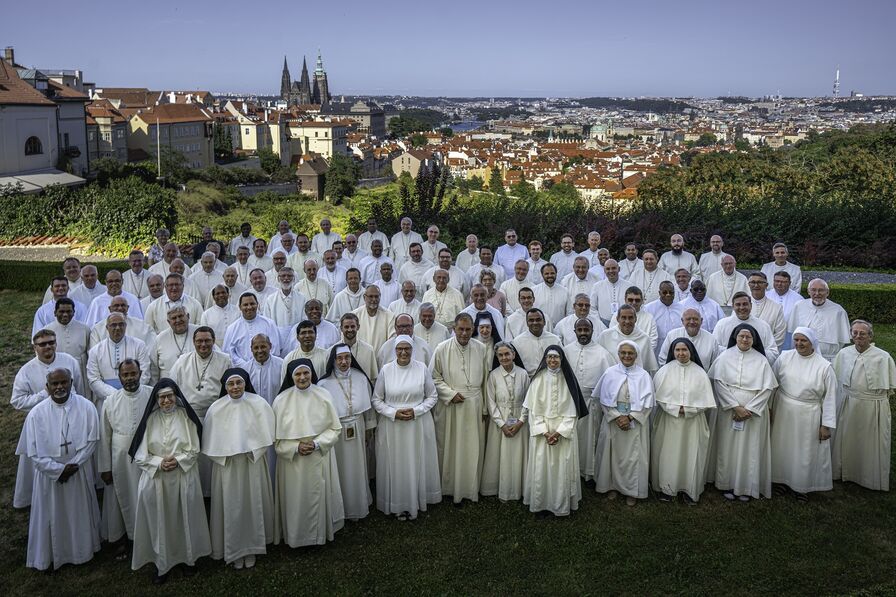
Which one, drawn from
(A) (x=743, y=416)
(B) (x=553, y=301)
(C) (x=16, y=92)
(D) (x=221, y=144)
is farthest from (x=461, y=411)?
(D) (x=221, y=144)

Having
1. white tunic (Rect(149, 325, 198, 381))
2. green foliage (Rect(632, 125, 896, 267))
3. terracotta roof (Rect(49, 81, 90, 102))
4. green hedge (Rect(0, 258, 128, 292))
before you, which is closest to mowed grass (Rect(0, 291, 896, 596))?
white tunic (Rect(149, 325, 198, 381))

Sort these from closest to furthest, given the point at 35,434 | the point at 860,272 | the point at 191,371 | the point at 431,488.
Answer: the point at 35,434, the point at 191,371, the point at 431,488, the point at 860,272

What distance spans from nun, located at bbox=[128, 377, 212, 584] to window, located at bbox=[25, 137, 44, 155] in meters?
39.0

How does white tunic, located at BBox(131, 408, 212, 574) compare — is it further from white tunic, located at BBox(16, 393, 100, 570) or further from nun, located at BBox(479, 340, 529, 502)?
nun, located at BBox(479, 340, 529, 502)

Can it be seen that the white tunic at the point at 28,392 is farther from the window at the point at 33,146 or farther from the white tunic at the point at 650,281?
the window at the point at 33,146

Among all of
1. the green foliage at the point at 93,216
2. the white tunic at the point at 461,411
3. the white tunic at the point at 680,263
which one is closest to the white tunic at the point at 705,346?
the white tunic at the point at 461,411

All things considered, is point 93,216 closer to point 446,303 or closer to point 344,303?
point 344,303

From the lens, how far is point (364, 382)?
6562mm

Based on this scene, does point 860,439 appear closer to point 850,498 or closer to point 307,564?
point 850,498

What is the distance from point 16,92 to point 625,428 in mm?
40704

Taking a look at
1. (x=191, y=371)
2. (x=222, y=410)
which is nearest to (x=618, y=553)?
(x=222, y=410)

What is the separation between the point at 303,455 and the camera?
5996mm

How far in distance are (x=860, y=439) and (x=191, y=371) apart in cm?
637

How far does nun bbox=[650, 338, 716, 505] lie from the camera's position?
21.9 ft
